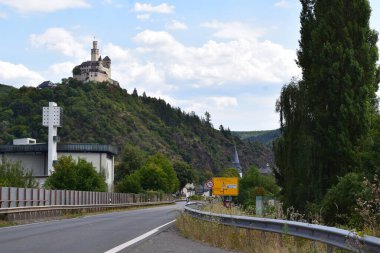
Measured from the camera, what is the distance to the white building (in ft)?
427

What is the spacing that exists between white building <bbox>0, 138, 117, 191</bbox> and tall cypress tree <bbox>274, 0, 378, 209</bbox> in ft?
308

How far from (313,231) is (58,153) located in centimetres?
12778

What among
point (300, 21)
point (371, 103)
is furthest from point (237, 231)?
point (300, 21)

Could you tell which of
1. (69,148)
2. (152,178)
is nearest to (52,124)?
(69,148)

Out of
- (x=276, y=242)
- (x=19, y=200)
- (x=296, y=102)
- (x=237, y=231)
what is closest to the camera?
(x=276, y=242)

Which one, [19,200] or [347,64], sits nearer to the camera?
[19,200]

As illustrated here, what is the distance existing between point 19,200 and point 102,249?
73.7ft

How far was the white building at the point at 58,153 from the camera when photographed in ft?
427

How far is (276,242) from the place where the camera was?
12180 mm

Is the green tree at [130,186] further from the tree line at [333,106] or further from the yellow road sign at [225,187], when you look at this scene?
the tree line at [333,106]

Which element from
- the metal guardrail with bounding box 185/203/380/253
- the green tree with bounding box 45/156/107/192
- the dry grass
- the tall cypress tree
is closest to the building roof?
the green tree with bounding box 45/156/107/192

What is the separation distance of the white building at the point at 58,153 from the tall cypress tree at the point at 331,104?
93.8 metres

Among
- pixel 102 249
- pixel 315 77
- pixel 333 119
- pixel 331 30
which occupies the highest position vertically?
pixel 331 30

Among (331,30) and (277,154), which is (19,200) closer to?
(277,154)
